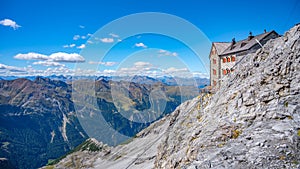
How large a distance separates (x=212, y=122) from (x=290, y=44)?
1196 cm

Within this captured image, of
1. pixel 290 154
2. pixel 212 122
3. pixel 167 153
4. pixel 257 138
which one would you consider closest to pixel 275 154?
pixel 290 154

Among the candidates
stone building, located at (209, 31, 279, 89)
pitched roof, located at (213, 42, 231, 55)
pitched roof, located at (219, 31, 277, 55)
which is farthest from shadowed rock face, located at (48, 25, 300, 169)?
pitched roof, located at (213, 42, 231, 55)

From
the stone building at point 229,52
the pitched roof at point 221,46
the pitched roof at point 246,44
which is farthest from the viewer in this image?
the pitched roof at point 221,46

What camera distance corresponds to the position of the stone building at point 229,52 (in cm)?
4538

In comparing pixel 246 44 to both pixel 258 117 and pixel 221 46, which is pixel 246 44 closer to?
pixel 221 46

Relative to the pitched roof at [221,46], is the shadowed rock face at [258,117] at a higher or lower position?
lower

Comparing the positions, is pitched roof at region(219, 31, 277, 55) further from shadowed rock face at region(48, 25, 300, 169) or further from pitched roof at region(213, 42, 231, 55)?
shadowed rock face at region(48, 25, 300, 169)

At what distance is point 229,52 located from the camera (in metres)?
49.8

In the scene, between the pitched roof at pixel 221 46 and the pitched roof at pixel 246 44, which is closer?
the pitched roof at pixel 246 44

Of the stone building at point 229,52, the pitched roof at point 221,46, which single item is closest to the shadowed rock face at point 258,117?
the stone building at point 229,52

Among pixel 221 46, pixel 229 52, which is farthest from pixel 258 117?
pixel 221 46

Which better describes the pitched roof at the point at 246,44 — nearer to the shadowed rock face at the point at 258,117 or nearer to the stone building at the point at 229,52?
the stone building at the point at 229,52

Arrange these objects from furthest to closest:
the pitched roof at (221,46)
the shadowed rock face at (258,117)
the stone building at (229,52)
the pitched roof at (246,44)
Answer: the pitched roof at (221,46)
the pitched roof at (246,44)
the stone building at (229,52)
the shadowed rock face at (258,117)

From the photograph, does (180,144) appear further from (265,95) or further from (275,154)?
(275,154)
